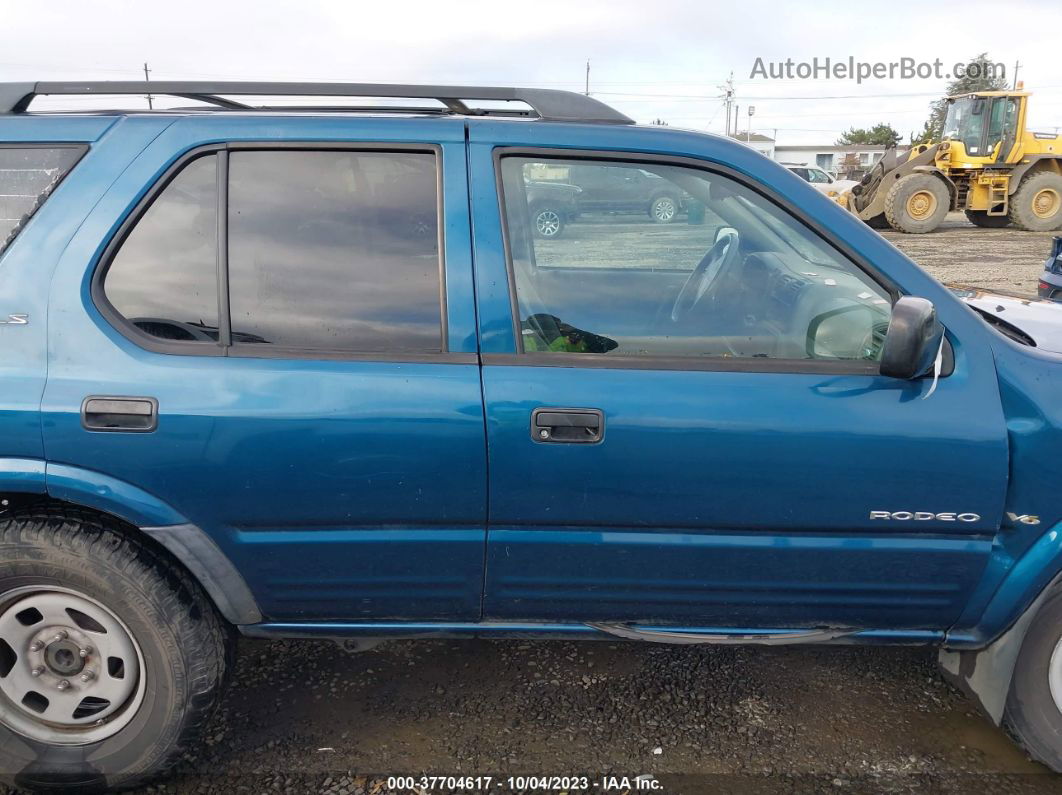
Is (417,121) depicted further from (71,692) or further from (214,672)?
(71,692)

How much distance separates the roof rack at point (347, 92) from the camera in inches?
89.2

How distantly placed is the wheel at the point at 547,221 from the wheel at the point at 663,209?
28 cm

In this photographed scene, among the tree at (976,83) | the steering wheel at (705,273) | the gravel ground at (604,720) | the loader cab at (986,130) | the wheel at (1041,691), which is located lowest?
the gravel ground at (604,720)

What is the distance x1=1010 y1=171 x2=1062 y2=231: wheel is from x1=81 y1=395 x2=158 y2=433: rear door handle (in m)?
19.7

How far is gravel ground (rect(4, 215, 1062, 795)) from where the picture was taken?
7.84ft

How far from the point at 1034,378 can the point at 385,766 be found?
2145 mm

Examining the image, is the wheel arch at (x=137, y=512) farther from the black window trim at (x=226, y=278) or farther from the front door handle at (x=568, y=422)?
the front door handle at (x=568, y=422)

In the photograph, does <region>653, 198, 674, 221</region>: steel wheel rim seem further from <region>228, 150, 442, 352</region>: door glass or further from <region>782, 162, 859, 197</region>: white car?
<region>782, 162, 859, 197</region>: white car

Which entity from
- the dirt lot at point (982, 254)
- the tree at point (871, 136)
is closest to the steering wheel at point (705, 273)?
the dirt lot at point (982, 254)

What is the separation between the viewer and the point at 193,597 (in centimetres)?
226

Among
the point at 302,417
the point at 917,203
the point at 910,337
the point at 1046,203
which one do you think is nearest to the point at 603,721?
the point at 302,417

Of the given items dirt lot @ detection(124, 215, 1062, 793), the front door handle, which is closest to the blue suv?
the front door handle

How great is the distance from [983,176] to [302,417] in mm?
19393

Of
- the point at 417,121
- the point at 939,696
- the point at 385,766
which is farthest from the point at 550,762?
the point at 417,121
